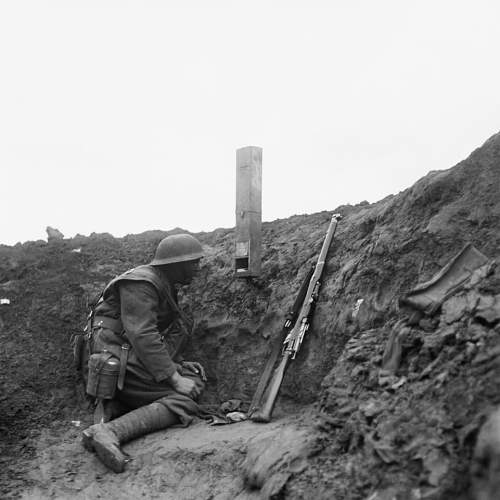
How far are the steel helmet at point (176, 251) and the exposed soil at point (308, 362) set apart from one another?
0.93 meters

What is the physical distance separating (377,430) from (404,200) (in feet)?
10.3

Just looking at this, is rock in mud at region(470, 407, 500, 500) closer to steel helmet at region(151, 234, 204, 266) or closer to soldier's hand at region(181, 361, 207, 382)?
soldier's hand at region(181, 361, 207, 382)

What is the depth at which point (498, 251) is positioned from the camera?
4793 mm

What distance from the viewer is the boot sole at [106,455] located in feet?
16.5

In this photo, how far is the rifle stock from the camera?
17.4ft

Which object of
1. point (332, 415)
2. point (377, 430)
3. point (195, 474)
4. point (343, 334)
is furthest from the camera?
point (343, 334)

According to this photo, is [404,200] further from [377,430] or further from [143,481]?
[143,481]

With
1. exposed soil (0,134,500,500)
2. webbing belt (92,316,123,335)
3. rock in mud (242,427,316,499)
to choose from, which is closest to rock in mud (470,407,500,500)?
exposed soil (0,134,500,500)

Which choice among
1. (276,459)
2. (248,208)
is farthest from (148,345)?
(276,459)

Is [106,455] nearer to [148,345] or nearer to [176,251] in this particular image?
[148,345]

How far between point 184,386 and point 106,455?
45.4 inches

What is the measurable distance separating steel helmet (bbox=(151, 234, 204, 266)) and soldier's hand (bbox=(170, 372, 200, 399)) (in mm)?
1189

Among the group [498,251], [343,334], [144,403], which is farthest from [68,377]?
[498,251]

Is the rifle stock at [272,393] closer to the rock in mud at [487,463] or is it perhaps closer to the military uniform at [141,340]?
the military uniform at [141,340]
